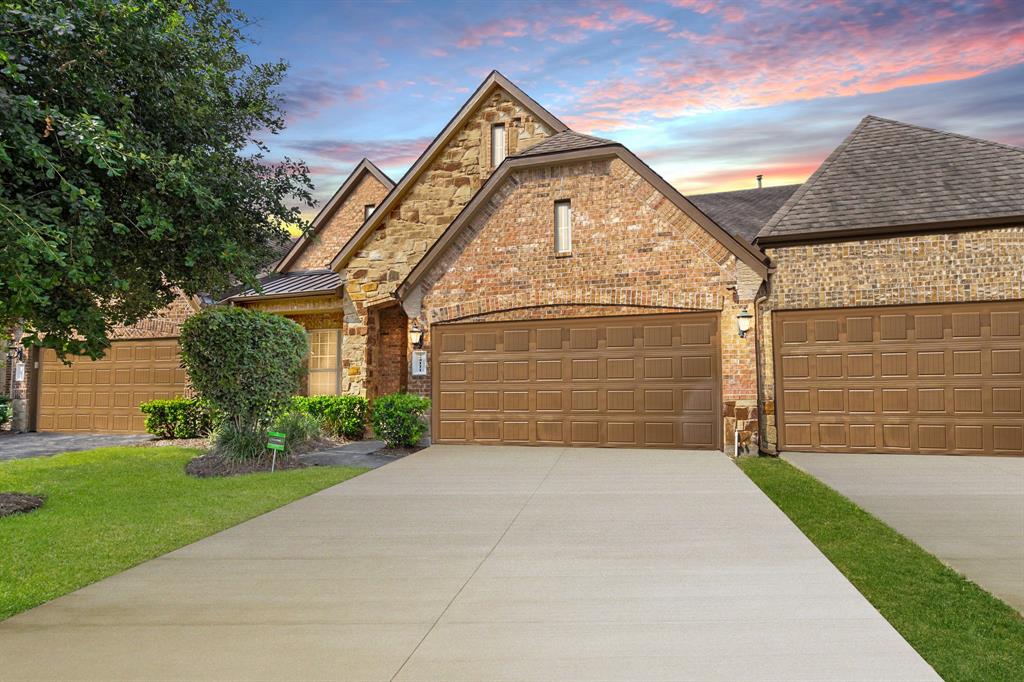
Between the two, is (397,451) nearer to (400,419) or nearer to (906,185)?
(400,419)

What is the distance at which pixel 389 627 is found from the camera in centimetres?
423

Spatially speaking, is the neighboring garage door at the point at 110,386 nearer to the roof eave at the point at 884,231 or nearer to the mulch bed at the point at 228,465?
the mulch bed at the point at 228,465

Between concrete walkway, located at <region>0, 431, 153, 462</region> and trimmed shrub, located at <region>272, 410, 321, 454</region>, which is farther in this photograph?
concrete walkway, located at <region>0, 431, 153, 462</region>

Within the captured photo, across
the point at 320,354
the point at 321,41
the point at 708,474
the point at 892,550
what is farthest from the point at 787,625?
the point at 320,354

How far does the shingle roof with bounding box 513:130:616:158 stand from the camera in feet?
43.1

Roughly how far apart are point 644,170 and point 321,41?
6388mm

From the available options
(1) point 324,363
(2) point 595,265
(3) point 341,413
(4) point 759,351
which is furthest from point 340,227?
(4) point 759,351

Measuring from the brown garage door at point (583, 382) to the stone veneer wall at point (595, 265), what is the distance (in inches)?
11.7

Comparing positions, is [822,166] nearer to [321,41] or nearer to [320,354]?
[321,41]

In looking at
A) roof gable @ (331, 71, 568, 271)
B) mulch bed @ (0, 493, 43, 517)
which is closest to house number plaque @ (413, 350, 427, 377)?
roof gable @ (331, 71, 568, 271)

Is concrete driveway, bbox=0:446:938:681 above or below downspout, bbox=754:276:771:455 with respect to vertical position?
below

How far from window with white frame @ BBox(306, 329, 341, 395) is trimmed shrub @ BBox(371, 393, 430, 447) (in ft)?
13.0

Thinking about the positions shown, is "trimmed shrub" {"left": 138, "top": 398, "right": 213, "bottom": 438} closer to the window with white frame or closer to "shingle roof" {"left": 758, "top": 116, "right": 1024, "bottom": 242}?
the window with white frame

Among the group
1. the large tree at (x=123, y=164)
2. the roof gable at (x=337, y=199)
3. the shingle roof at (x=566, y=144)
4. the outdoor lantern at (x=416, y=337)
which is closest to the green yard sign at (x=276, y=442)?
the large tree at (x=123, y=164)
